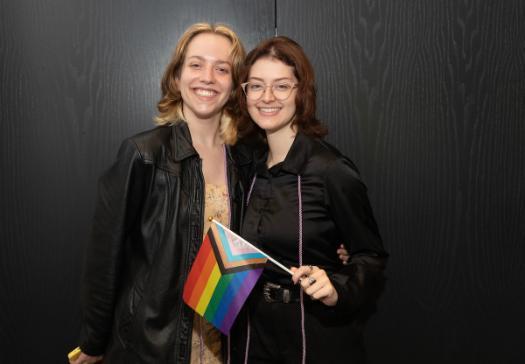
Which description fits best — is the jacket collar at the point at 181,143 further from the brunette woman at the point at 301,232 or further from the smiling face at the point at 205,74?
the brunette woman at the point at 301,232

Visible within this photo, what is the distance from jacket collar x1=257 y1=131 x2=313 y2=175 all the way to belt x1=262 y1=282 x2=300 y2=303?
14.8 inches

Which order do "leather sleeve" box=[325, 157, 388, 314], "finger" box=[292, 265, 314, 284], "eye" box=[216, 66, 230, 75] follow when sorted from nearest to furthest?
"finger" box=[292, 265, 314, 284], "leather sleeve" box=[325, 157, 388, 314], "eye" box=[216, 66, 230, 75]

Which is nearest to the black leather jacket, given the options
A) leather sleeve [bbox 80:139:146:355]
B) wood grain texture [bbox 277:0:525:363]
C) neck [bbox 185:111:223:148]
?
leather sleeve [bbox 80:139:146:355]

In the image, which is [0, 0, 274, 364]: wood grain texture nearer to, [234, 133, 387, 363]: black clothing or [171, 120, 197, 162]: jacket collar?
[171, 120, 197, 162]: jacket collar

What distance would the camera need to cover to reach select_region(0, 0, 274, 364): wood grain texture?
2061 millimetres

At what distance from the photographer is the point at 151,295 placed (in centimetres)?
146

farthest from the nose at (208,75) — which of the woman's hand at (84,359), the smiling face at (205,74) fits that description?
the woman's hand at (84,359)

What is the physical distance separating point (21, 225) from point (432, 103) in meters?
2.01

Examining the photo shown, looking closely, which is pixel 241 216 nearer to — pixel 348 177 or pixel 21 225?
pixel 348 177

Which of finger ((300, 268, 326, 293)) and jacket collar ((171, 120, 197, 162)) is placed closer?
finger ((300, 268, 326, 293))

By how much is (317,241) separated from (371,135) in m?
0.84

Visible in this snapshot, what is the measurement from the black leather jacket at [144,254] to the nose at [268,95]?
320mm

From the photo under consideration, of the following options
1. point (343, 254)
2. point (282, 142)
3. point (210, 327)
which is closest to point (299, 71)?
point (282, 142)

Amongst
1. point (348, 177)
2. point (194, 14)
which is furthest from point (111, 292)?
point (194, 14)
